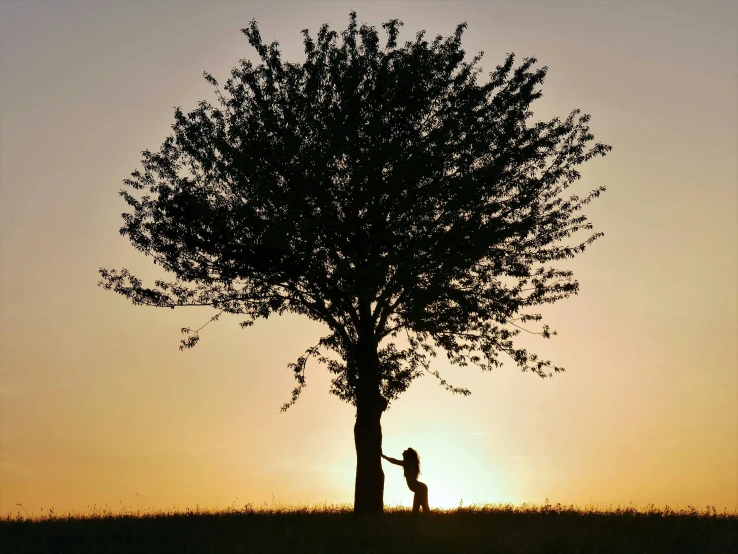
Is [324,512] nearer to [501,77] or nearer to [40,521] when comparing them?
[40,521]

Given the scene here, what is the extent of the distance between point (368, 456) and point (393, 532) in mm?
5734

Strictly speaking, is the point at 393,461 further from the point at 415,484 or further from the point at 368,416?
the point at 368,416

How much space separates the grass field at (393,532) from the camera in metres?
18.2

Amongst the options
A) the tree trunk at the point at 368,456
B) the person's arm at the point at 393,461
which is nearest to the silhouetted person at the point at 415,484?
the person's arm at the point at 393,461

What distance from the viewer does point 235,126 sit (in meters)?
25.5

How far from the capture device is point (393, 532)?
19500 mm

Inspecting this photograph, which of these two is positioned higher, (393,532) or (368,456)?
(368,456)

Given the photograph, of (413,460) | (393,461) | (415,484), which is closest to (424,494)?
(415,484)

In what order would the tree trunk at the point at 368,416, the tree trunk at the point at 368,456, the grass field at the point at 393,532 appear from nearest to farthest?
the grass field at the point at 393,532
the tree trunk at the point at 368,456
the tree trunk at the point at 368,416

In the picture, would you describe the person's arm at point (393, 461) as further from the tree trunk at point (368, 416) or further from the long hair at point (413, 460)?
the tree trunk at point (368, 416)

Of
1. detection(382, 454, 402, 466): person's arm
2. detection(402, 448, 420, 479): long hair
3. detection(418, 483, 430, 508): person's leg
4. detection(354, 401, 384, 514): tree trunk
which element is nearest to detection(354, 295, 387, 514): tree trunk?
detection(354, 401, 384, 514): tree trunk

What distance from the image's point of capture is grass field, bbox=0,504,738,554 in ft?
59.6

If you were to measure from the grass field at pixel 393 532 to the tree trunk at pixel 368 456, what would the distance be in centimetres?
77

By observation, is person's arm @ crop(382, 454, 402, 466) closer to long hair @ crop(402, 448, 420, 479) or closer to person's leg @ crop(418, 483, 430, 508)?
long hair @ crop(402, 448, 420, 479)
